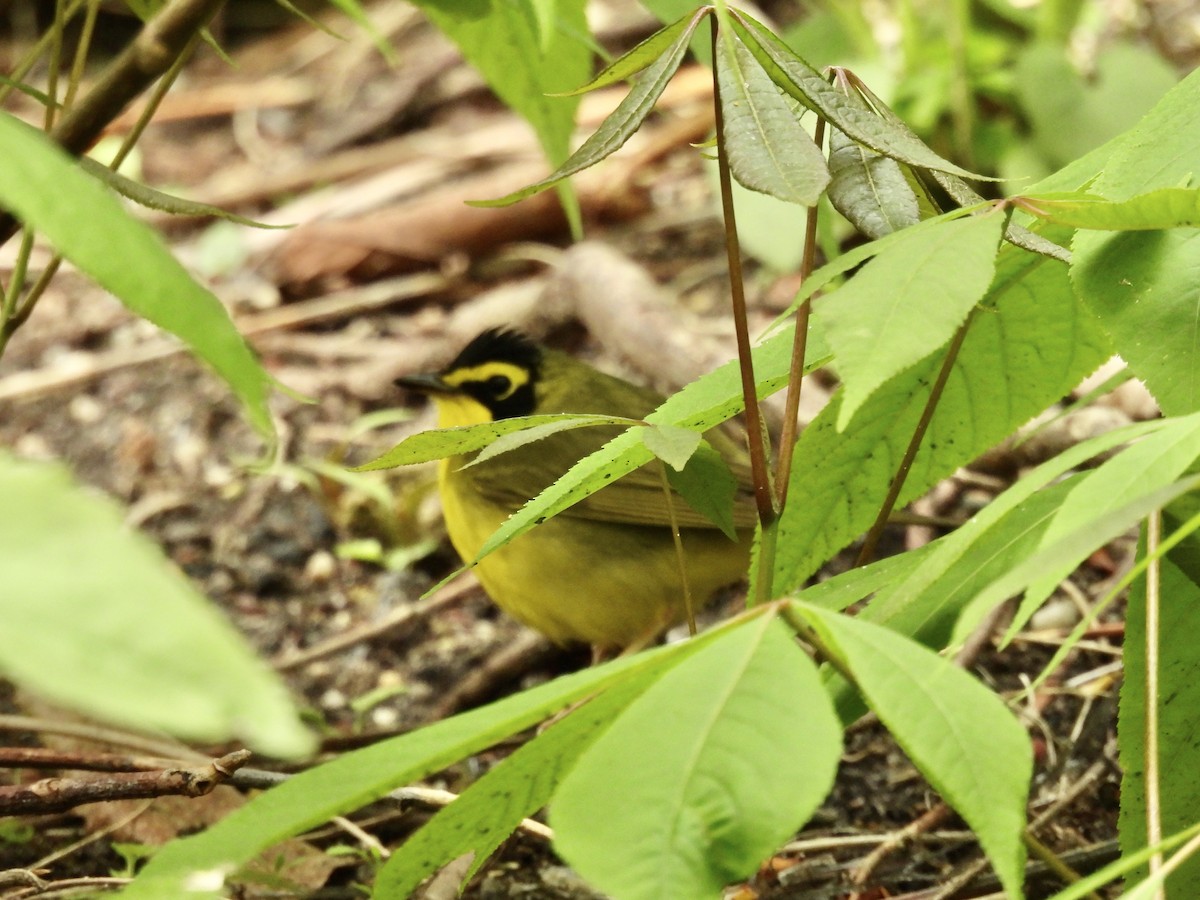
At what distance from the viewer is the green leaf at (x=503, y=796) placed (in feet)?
3.45

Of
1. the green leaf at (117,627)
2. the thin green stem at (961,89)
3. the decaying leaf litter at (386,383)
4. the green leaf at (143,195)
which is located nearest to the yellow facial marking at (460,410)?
the decaying leaf litter at (386,383)

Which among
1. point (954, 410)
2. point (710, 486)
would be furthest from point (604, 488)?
point (710, 486)

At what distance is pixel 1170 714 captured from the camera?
139 centimetres

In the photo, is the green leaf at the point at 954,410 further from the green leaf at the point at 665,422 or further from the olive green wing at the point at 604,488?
the olive green wing at the point at 604,488

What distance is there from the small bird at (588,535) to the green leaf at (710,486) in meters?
1.88

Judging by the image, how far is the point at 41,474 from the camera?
22.0 inches

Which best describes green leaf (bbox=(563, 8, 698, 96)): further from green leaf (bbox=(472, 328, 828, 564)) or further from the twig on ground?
the twig on ground

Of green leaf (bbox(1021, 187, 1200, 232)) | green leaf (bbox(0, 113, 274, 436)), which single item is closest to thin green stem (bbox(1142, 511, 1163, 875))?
green leaf (bbox(1021, 187, 1200, 232))

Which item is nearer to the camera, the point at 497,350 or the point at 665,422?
the point at 665,422

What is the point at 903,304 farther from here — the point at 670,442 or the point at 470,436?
the point at 470,436

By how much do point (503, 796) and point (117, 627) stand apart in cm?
62

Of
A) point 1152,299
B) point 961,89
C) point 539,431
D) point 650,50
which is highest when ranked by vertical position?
point 961,89

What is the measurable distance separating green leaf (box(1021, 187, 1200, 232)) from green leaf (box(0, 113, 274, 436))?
0.70 m

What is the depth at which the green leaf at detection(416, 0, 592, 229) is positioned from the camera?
1.89m
